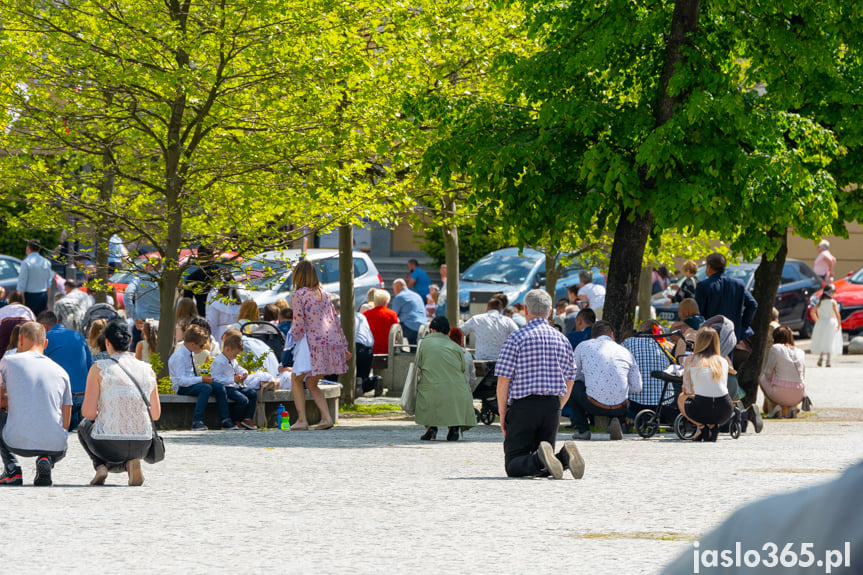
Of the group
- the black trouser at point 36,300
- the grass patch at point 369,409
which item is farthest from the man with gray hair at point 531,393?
the black trouser at point 36,300

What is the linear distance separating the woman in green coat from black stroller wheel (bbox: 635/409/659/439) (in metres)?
1.77

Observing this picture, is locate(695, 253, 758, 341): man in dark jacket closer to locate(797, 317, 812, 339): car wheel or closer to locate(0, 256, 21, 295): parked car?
locate(797, 317, 812, 339): car wheel

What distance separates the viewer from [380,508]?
8.01 meters

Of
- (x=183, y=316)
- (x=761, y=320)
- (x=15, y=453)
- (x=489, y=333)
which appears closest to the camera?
(x=15, y=453)

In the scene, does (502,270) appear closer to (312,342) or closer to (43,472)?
(312,342)

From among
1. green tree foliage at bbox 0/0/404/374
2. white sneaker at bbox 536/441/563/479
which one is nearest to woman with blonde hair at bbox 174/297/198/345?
green tree foliage at bbox 0/0/404/374

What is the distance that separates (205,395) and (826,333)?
14.1 metres

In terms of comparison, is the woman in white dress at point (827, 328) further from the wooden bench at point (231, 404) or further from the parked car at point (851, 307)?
the wooden bench at point (231, 404)

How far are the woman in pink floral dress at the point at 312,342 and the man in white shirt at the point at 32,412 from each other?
456 centimetres

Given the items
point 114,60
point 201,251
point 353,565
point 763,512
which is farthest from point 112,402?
point 763,512

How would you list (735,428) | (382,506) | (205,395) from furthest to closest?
1. (205,395)
2. (735,428)
3. (382,506)

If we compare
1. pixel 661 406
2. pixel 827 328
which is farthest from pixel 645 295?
pixel 661 406

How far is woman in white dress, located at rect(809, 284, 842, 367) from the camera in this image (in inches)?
935

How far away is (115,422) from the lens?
930 cm
